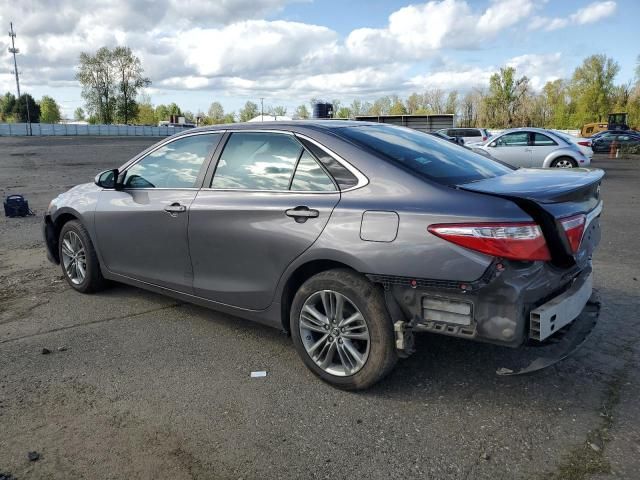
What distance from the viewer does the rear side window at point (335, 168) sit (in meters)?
3.37

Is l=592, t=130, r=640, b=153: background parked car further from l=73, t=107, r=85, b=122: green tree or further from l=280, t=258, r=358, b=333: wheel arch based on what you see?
l=73, t=107, r=85, b=122: green tree

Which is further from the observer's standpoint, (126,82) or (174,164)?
(126,82)

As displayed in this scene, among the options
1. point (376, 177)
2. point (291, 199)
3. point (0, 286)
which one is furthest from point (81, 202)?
point (376, 177)

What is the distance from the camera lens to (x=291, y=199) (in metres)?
3.58

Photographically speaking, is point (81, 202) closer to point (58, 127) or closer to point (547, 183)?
point (547, 183)

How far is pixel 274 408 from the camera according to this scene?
3.25 meters

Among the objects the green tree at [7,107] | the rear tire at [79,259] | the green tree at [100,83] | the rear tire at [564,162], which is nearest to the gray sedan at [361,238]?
the rear tire at [79,259]

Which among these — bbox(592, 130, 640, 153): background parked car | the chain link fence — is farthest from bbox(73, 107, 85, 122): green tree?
bbox(592, 130, 640, 153): background parked car

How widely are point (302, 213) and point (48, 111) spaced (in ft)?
484

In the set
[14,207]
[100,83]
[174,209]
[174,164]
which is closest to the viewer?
[174,209]

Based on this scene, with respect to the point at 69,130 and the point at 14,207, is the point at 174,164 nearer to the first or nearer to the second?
the point at 14,207

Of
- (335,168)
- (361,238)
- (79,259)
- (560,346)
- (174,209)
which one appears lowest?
(560,346)

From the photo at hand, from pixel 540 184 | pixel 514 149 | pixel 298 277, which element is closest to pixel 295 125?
pixel 298 277

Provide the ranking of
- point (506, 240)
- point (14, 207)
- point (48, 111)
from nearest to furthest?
1. point (506, 240)
2. point (14, 207)
3. point (48, 111)
